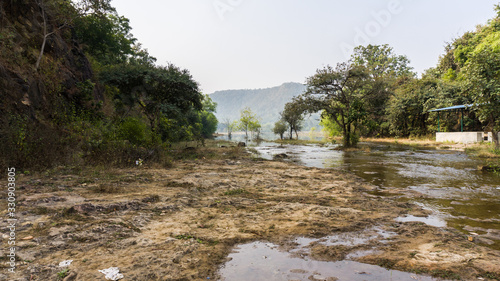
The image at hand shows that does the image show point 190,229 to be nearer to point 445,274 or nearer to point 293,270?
point 293,270

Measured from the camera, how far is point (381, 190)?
789 centimetres

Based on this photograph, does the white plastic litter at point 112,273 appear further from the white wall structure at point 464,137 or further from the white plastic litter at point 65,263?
the white wall structure at point 464,137

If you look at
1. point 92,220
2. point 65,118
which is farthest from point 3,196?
point 65,118

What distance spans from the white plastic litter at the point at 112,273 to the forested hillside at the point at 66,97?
6.74 m

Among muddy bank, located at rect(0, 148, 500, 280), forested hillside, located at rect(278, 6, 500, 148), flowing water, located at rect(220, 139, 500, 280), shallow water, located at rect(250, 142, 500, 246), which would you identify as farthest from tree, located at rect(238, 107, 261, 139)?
muddy bank, located at rect(0, 148, 500, 280)

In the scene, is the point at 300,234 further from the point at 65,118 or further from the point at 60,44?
the point at 60,44

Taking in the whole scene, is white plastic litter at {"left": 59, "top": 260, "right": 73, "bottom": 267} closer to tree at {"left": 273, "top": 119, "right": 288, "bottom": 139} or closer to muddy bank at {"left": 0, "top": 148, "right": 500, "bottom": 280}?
muddy bank at {"left": 0, "top": 148, "right": 500, "bottom": 280}

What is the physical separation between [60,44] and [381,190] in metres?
18.7

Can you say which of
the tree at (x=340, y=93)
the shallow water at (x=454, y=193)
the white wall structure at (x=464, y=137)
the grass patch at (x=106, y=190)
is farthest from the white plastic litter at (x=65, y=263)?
the white wall structure at (x=464, y=137)

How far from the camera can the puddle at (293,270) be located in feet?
9.75

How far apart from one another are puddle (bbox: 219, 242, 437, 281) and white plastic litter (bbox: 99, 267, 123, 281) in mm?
1148

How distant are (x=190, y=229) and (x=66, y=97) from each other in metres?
13.2

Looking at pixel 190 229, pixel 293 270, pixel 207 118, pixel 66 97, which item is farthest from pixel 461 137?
pixel 207 118

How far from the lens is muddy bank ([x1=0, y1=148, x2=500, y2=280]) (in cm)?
306
